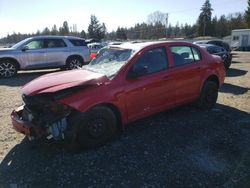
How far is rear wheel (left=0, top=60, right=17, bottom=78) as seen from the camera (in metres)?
11.9

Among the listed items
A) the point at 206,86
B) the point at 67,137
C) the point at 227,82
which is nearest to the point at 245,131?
the point at 206,86

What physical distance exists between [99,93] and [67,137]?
821 millimetres

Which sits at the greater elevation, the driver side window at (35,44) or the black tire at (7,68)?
the driver side window at (35,44)

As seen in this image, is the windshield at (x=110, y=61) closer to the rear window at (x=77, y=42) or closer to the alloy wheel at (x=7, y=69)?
the alloy wheel at (x=7, y=69)

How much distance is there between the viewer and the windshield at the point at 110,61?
4.82m

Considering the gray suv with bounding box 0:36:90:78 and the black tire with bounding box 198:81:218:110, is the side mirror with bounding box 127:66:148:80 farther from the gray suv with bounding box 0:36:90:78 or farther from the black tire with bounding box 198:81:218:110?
the gray suv with bounding box 0:36:90:78

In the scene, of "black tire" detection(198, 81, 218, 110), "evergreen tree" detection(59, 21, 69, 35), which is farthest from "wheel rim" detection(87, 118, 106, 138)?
"evergreen tree" detection(59, 21, 69, 35)

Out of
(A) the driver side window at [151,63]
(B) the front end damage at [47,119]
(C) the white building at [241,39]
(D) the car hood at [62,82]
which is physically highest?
(A) the driver side window at [151,63]

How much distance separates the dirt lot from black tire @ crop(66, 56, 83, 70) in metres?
7.77

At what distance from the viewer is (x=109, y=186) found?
138 inches

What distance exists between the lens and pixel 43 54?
495 inches

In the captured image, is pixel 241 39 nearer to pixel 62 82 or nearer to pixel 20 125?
pixel 62 82

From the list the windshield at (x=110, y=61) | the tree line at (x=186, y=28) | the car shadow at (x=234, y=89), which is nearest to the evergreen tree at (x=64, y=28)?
the tree line at (x=186, y=28)

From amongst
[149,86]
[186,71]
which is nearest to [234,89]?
[186,71]
